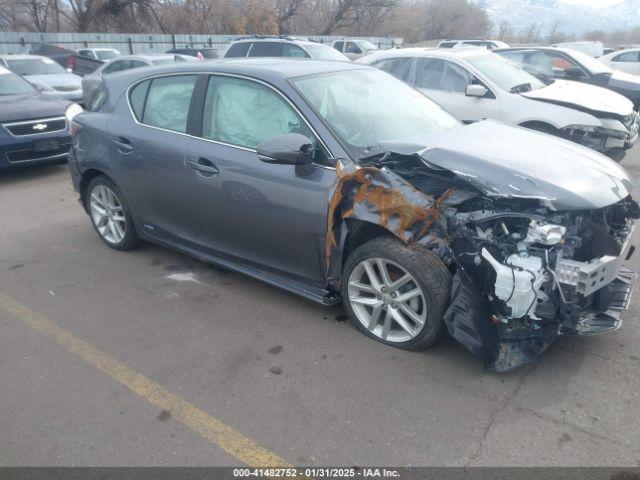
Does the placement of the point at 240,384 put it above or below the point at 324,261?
below

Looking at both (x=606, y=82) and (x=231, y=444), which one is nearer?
(x=231, y=444)

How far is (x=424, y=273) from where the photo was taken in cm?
314

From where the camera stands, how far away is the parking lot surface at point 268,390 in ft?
8.73

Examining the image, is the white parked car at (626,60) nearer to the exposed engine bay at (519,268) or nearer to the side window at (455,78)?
the side window at (455,78)

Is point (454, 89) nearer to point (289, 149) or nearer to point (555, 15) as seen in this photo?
point (289, 149)

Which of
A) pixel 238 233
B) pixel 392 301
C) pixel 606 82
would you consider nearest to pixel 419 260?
pixel 392 301

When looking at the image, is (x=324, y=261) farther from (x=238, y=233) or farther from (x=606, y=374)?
(x=606, y=374)

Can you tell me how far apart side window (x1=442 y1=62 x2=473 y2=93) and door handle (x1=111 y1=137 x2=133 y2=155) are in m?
4.87

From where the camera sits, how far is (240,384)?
3.17m

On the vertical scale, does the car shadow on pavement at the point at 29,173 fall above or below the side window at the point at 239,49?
below

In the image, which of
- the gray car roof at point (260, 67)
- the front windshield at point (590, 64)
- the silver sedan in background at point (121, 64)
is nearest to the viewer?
the gray car roof at point (260, 67)

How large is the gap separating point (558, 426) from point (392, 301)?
1144 millimetres

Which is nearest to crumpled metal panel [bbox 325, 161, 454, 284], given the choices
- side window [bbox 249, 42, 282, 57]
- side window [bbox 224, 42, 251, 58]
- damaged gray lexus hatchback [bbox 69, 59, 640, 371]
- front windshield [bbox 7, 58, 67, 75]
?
damaged gray lexus hatchback [bbox 69, 59, 640, 371]

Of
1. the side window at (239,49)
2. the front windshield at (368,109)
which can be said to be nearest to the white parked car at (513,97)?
the front windshield at (368,109)
